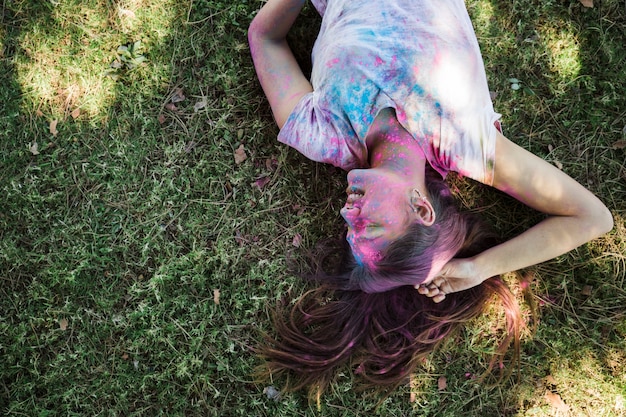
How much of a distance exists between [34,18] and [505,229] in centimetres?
434

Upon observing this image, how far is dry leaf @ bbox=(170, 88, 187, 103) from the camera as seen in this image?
425 centimetres

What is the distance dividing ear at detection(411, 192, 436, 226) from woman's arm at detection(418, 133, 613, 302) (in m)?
0.57

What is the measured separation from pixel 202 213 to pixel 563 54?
326 cm

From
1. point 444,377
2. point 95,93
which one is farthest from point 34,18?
point 444,377

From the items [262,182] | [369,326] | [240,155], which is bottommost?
[369,326]

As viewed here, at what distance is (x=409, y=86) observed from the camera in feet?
11.1

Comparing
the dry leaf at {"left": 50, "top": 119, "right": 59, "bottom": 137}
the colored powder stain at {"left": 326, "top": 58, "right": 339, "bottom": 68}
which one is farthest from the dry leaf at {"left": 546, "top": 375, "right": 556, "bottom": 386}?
the dry leaf at {"left": 50, "top": 119, "right": 59, "bottom": 137}

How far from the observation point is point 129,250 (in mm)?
4188

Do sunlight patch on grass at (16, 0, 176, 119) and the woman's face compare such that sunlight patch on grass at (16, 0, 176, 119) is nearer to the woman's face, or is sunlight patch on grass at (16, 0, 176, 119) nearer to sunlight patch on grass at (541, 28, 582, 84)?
the woman's face

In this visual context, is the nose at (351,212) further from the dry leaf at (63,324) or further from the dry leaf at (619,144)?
the dry leaf at (63,324)

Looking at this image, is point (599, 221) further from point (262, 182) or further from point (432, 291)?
point (262, 182)

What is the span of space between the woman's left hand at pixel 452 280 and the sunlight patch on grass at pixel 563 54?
1.79 m

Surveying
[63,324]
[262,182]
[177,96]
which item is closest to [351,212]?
[262,182]

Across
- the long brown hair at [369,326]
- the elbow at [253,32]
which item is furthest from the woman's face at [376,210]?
the elbow at [253,32]
